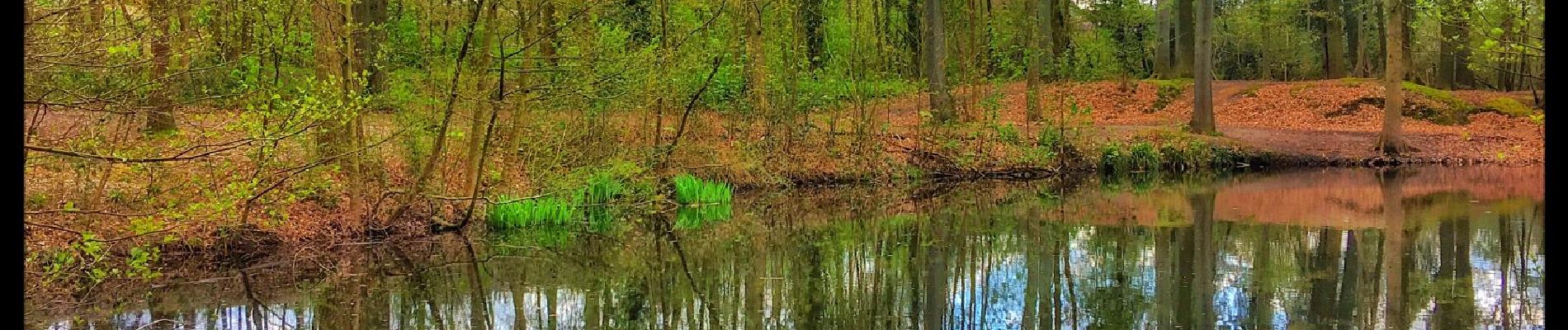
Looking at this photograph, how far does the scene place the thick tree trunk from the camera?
21.0 m

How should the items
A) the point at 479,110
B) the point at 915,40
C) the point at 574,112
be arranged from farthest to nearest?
the point at 915,40
the point at 574,112
the point at 479,110

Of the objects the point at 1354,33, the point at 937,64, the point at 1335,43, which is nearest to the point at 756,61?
the point at 937,64

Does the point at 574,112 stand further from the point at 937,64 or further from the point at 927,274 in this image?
the point at 937,64

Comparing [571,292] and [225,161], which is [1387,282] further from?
[225,161]

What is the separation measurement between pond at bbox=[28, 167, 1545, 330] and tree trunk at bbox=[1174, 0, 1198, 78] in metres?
14.2

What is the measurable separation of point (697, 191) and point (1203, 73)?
11.4 metres

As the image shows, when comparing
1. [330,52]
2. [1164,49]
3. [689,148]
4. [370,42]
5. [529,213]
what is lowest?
[529,213]

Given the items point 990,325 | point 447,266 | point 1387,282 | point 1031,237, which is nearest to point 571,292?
point 447,266

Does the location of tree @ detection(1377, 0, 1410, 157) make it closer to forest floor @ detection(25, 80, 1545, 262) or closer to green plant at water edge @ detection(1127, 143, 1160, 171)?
forest floor @ detection(25, 80, 1545, 262)

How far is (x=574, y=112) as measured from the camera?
13.9 m

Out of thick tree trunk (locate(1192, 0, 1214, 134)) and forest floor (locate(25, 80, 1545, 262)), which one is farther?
thick tree trunk (locate(1192, 0, 1214, 134))

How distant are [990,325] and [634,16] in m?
9.00

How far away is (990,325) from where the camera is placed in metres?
6.85

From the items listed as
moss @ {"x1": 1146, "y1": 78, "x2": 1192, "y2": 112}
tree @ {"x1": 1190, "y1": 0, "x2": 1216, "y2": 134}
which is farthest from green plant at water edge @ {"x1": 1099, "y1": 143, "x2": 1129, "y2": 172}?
moss @ {"x1": 1146, "y1": 78, "x2": 1192, "y2": 112}
